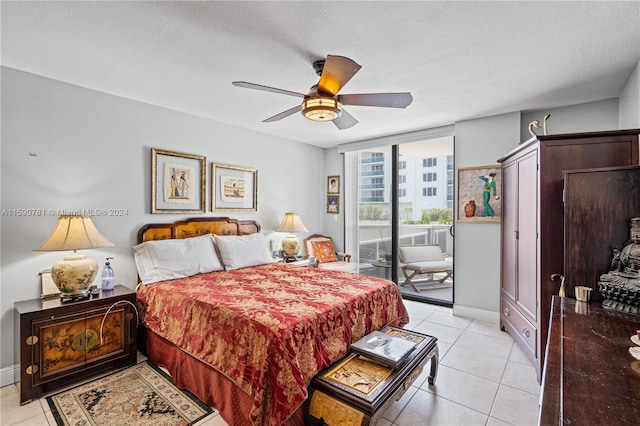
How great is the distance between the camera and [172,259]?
9.75 ft

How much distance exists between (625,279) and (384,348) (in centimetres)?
139

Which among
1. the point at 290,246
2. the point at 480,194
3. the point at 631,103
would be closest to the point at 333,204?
the point at 290,246

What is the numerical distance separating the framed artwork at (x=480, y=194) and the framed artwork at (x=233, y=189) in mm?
2834

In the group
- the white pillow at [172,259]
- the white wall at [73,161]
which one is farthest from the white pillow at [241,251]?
the white wall at [73,161]

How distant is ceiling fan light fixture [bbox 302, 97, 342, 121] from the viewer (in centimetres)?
212

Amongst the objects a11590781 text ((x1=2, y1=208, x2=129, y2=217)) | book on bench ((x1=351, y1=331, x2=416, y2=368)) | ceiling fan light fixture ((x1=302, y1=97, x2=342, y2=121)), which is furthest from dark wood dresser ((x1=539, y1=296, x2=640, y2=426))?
a11590781 text ((x1=2, y1=208, x2=129, y2=217))

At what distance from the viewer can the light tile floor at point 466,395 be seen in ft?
6.42

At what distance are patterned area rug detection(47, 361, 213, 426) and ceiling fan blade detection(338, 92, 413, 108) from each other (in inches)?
94.9

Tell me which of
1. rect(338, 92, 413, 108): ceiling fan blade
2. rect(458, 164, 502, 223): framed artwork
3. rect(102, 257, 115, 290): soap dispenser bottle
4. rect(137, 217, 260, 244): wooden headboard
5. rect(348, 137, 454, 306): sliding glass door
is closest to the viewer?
rect(338, 92, 413, 108): ceiling fan blade

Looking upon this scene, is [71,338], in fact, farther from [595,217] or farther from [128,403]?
[595,217]

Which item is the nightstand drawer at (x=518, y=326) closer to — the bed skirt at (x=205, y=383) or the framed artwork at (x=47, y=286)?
the bed skirt at (x=205, y=383)

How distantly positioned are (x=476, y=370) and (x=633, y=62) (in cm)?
276

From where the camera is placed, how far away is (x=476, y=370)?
2.55m

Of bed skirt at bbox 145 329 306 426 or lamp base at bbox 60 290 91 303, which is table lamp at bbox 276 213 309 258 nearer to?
bed skirt at bbox 145 329 306 426
